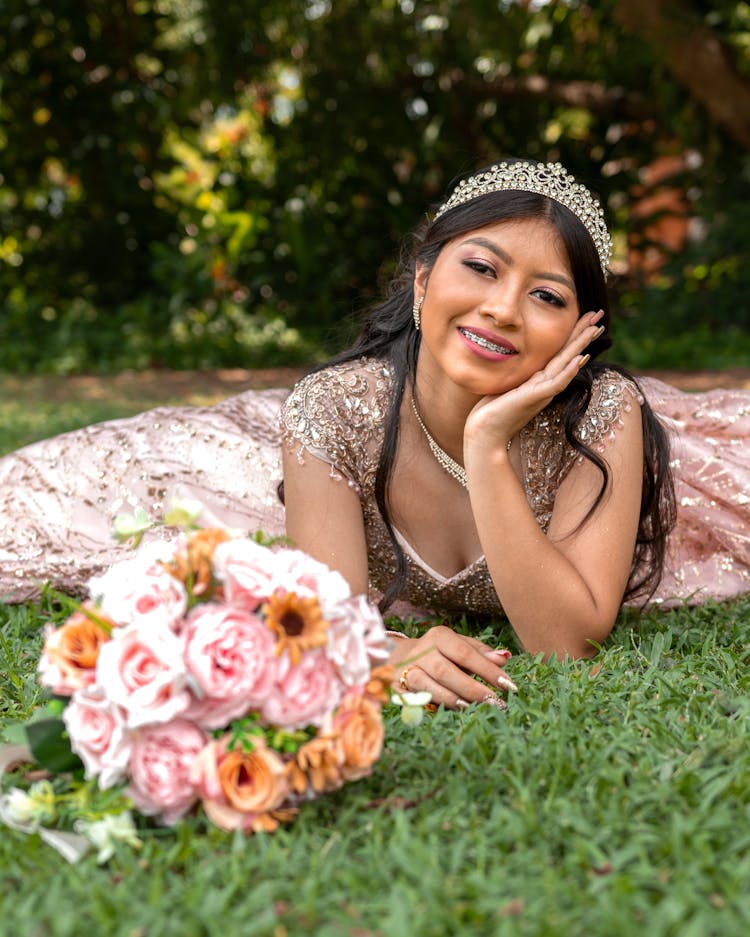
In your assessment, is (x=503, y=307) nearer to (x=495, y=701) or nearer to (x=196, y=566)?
(x=495, y=701)

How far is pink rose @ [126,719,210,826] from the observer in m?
1.72

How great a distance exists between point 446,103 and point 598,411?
8285 millimetres

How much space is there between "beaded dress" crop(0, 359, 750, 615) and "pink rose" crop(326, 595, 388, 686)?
127 cm

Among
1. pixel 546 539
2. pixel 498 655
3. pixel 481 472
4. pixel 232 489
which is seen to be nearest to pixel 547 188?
pixel 481 472

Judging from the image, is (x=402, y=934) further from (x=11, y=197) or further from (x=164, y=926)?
(x=11, y=197)

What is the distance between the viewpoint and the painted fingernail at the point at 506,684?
2.47 meters

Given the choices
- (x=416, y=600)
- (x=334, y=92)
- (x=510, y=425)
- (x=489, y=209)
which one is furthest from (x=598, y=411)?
(x=334, y=92)

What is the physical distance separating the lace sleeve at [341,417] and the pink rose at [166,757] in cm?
122

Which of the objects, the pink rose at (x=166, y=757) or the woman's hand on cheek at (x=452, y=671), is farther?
the woman's hand on cheek at (x=452, y=671)

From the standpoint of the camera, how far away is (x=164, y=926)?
5.12 ft

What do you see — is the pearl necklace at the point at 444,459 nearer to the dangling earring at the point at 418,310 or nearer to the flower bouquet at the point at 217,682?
the dangling earring at the point at 418,310

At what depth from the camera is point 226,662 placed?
1.68 m

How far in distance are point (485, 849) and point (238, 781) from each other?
1.25ft

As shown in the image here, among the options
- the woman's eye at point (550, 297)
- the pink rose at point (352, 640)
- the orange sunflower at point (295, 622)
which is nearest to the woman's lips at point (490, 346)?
the woman's eye at point (550, 297)
